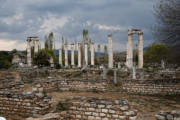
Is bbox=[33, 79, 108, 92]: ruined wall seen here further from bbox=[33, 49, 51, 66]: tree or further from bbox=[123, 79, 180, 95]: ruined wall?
bbox=[33, 49, 51, 66]: tree

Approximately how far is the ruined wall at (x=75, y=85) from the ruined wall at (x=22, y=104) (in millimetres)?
5051

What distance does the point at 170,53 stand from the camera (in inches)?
414

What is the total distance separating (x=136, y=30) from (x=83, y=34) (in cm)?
2717

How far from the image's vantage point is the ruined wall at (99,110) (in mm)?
5484

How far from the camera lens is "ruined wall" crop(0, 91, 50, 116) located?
6.73 meters

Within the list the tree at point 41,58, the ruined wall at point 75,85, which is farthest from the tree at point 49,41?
the ruined wall at point 75,85

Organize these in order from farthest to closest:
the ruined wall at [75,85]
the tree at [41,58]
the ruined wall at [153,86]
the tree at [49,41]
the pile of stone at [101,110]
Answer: the tree at [49,41] → the tree at [41,58] → the ruined wall at [75,85] → the ruined wall at [153,86] → the pile of stone at [101,110]

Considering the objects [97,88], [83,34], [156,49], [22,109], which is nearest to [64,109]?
[22,109]

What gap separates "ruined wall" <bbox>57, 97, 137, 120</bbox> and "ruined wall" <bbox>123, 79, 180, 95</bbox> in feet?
22.4

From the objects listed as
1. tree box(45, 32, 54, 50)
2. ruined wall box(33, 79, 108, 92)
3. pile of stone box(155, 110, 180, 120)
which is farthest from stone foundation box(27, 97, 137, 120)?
tree box(45, 32, 54, 50)

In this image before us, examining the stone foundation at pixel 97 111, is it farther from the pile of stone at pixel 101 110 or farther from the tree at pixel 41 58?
the tree at pixel 41 58

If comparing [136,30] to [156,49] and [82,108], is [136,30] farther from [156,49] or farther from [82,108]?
[82,108]

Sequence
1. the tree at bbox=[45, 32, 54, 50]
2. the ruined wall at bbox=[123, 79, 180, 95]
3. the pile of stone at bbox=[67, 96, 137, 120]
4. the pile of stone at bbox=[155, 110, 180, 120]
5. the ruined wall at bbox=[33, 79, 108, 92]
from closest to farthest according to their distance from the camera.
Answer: the pile of stone at bbox=[155, 110, 180, 120] → the pile of stone at bbox=[67, 96, 137, 120] → the ruined wall at bbox=[123, 79, 180, 95] → the ruined wall at bbox=[33, 79, 108, 92] → the tree at bbox=[45, 32, 54, 50]

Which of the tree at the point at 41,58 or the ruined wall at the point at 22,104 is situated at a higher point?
the tree at the point at 41,58
